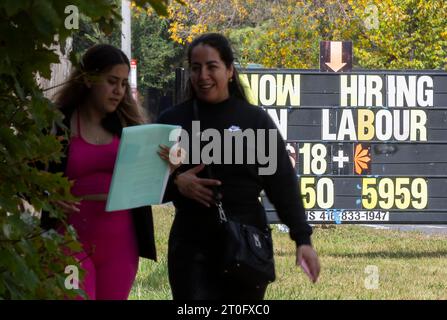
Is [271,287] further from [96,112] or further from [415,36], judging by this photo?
[415,36]

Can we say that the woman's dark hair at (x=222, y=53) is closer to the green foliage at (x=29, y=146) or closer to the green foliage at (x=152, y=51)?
the green foliage at (x=29, y=146)

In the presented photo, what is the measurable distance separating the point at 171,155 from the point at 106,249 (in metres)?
0.50

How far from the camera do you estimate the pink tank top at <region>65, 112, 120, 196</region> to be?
4.92 metres

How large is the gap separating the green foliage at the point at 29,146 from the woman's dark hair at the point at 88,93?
5.82ft

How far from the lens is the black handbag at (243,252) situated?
477 centimetres

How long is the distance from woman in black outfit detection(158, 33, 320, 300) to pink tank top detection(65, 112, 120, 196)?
0.26 metres

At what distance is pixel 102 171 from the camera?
16.3 ft
